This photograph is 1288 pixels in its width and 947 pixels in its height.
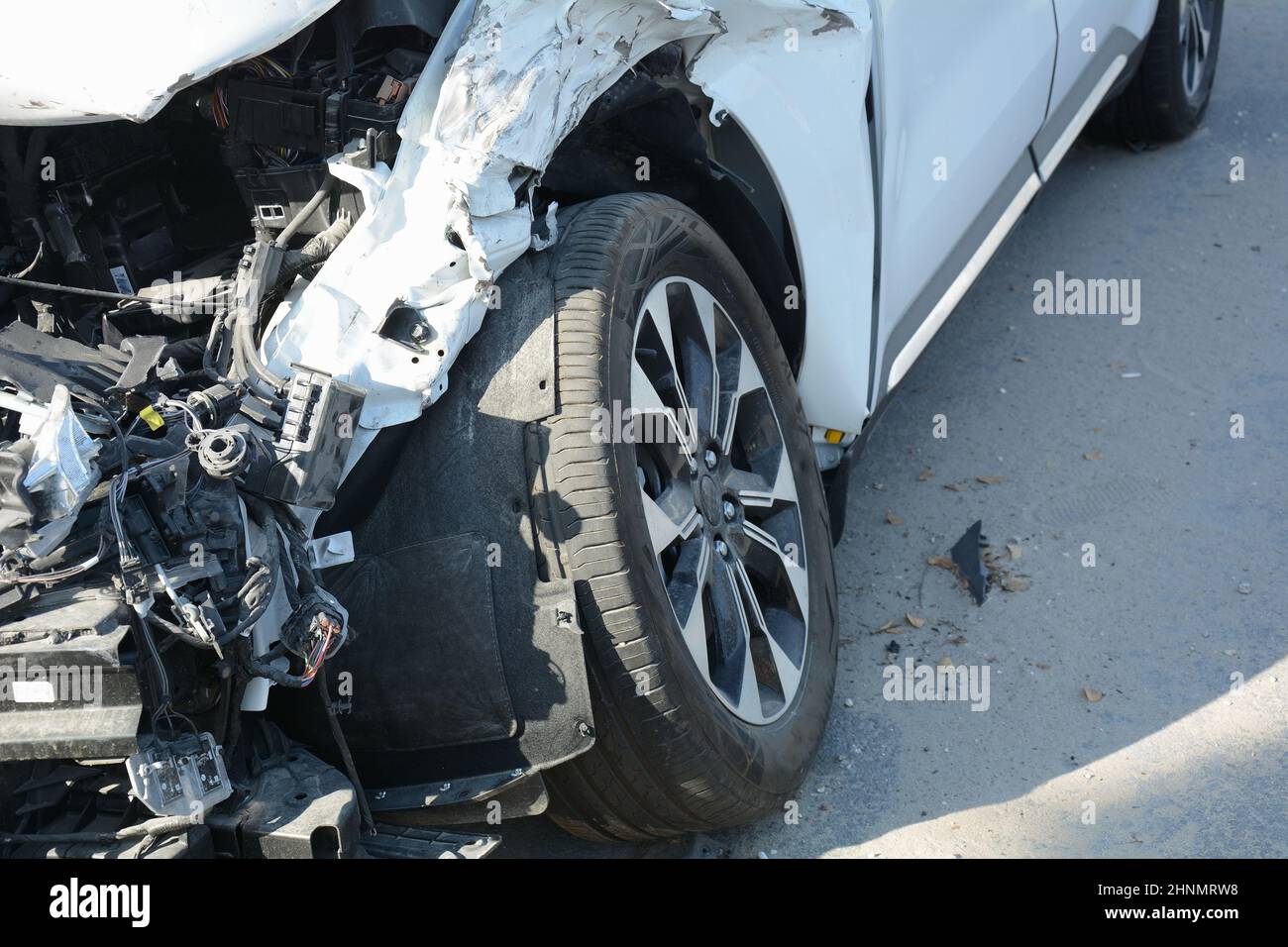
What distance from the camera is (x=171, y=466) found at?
6.72 feet

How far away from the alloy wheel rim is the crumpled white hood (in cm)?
95

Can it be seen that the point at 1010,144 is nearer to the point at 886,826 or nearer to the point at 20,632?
the point at 886,826

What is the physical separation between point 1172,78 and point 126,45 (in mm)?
5045

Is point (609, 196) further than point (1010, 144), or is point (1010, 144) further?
point (1010, 144)

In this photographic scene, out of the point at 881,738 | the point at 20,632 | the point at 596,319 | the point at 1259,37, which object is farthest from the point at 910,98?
the point at 1259,37

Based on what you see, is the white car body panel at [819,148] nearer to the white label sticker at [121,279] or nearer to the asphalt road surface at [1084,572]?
the asphalt road surface at [1084,572]

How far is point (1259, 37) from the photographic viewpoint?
733cm

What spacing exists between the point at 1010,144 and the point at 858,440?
3.68 feet

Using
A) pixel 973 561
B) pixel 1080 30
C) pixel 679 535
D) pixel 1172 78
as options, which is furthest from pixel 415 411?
pixel 1172 78

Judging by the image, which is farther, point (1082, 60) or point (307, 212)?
point (1082, 60)

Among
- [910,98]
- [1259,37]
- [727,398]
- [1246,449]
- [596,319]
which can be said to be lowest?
[1246,449]

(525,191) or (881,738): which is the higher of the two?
(525,191)

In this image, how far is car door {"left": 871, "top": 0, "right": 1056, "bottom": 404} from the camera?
3.43 m

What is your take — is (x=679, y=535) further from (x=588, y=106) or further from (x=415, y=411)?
(x=588, y=106)
